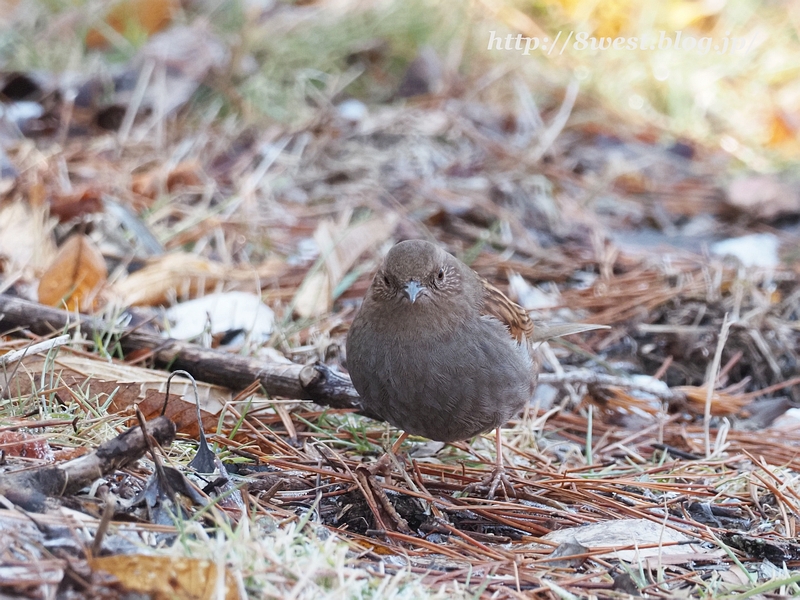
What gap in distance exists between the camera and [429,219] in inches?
249

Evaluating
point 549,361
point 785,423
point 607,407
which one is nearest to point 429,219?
point 549,361

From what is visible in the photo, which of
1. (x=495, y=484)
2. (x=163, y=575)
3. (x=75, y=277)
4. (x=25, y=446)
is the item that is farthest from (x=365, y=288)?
(x=163, y=575)

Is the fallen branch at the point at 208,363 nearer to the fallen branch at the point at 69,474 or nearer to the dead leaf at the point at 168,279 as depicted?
the dead leaf at the point at 168,279

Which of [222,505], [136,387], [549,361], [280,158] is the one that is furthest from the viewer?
[280,158]

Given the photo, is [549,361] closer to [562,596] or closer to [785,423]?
[785,423]

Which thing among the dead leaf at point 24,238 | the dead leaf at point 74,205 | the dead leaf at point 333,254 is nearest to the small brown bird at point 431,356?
the dead leaf at point 333,254

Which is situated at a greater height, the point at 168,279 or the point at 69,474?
the point at 69,474

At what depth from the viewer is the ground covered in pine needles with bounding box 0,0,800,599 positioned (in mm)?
2672

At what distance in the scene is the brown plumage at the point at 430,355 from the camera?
3.46m

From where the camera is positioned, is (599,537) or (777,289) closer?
(599,537)

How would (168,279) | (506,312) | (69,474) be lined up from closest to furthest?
1. (69,474)
2. (506,312)
3. (168,279)

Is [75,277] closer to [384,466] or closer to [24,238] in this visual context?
[24,238]

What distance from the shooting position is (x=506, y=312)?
12.7ft

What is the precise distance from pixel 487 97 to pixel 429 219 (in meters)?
2.47
